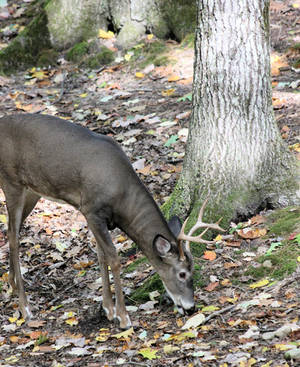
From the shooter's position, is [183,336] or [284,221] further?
[284,221]

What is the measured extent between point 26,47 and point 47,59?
533 millimetres

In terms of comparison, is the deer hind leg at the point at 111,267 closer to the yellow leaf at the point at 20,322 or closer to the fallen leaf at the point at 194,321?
the fallen leaf at the point at 194,321

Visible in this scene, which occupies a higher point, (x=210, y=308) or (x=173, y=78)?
(x=173, y=78)

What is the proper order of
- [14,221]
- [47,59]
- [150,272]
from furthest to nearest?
[47,59]
[14,221]
[150,272]

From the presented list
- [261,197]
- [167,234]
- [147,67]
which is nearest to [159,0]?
[147,67]

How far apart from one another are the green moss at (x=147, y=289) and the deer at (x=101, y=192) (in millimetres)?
261

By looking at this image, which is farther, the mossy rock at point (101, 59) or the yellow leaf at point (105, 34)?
the yellow leaf at point (105, 34)

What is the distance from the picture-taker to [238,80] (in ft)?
20.6

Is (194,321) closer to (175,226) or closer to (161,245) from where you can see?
(161,245)

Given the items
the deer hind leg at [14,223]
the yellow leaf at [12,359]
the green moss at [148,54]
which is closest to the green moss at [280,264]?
the yellow leaf at [12,359]

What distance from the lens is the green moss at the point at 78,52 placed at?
11625mm

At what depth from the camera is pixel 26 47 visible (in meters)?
A: 12.0

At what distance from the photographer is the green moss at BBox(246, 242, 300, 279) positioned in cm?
547

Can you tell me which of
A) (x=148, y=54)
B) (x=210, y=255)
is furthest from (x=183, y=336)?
(x=148, y=54)
